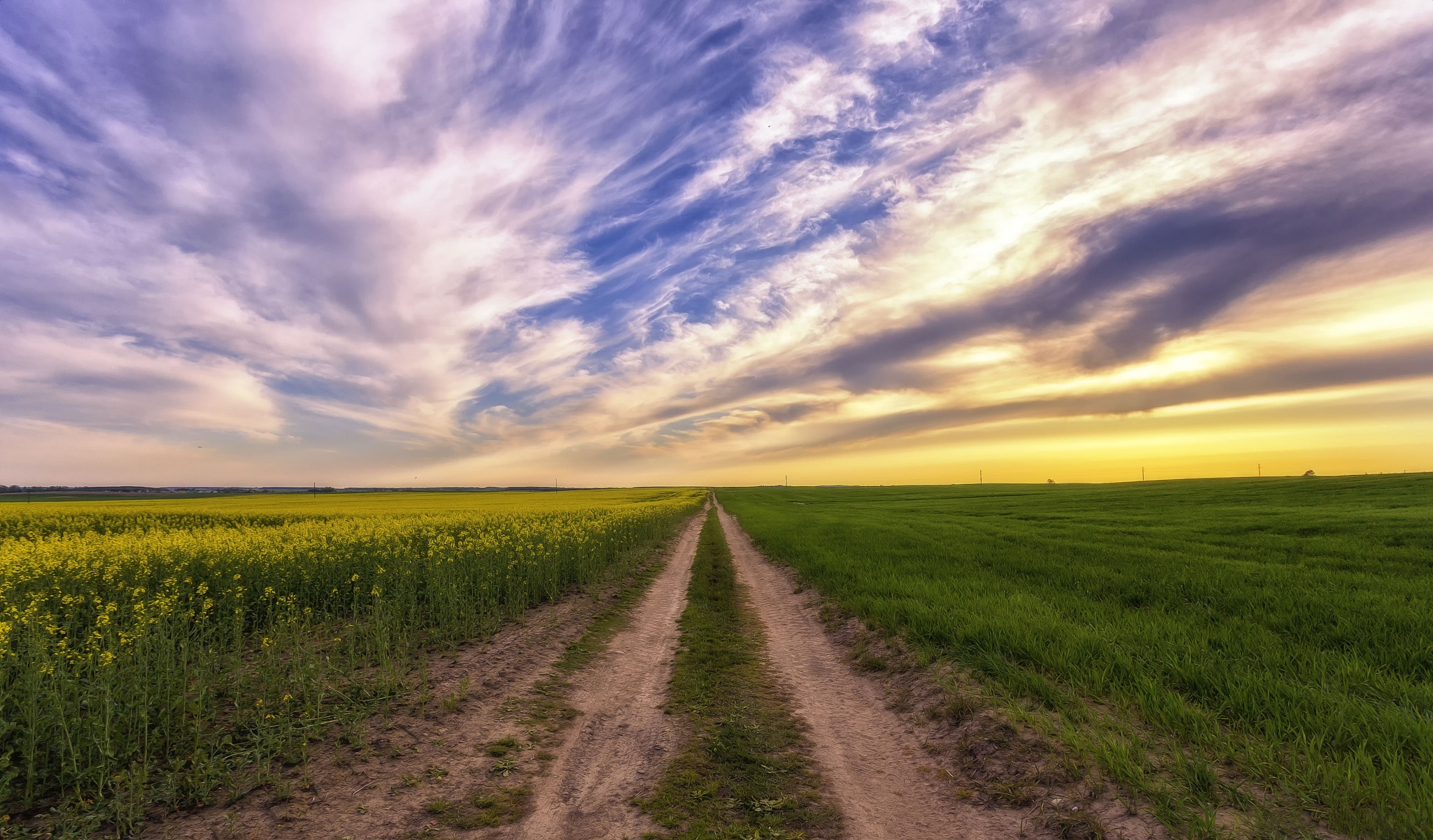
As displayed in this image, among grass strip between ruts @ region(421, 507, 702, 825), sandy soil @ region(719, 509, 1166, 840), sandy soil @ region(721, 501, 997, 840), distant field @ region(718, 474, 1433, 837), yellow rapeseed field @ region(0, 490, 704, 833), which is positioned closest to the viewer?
distant field @ region(718, 474, 1433, 837)

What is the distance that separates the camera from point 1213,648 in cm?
694

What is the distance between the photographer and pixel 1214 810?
3857 millimetres

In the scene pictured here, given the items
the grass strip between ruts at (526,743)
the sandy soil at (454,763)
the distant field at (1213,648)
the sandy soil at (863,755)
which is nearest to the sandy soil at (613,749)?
the sandy soil at (454,763)

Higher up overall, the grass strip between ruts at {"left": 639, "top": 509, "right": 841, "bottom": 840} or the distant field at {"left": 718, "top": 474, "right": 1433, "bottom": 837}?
the distant field at {"left": 718, "top": 474, "right": 1433, "bottom": 837}

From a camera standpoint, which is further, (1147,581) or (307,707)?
(1147,581)

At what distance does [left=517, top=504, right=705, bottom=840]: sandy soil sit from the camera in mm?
4367

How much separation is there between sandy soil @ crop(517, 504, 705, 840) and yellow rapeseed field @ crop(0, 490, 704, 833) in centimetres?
243

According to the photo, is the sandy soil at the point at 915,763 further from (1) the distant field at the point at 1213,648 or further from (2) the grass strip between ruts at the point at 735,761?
(1) the distant field at the point at 1213,648

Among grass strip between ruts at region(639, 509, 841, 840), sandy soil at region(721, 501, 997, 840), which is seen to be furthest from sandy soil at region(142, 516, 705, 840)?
sandy soil at region(721, 501, 997, 840)

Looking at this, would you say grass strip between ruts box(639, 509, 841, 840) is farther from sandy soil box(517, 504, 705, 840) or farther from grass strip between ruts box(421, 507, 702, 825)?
grass strip between ruts box(421, 507, 702, 825)

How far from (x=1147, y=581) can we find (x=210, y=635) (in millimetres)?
15983

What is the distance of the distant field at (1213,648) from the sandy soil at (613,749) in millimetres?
3811

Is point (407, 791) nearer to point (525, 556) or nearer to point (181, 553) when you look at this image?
point (525, 556)

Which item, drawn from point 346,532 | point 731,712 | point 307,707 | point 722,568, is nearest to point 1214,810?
point 731,712
